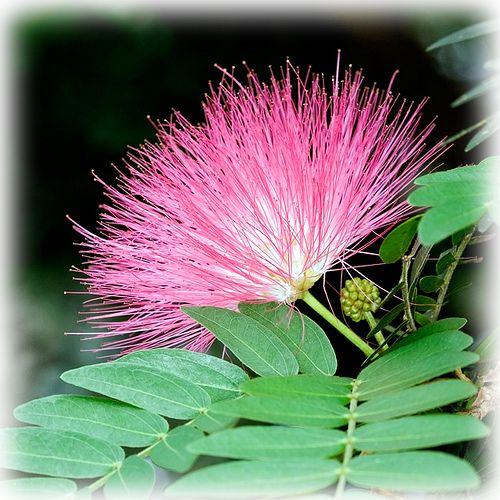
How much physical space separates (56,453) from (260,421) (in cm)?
28

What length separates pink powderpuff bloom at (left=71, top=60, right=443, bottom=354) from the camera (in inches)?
46.4

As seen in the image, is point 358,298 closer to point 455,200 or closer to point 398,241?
point 398,241

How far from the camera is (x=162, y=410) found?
102cm

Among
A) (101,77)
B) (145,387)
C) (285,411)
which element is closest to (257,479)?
(285,411)

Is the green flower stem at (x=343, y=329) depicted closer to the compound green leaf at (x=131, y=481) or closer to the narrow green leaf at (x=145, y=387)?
the narrow green leaf at (x=145, y=387)

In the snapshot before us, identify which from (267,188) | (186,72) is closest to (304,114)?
(267,188)

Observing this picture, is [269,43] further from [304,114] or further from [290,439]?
[290,439]

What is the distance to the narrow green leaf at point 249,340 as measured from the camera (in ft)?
3.53

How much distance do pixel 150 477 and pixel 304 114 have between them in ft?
2.13

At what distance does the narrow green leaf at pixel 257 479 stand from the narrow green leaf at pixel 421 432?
0.06 metres

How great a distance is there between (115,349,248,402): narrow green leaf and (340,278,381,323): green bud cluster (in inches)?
10.0

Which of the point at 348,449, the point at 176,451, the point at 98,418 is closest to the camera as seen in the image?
the point at 348,449

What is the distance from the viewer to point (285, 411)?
2.79ft

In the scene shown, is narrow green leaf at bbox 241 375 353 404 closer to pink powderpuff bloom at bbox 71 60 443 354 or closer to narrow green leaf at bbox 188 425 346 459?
narrow green leaf at bbox 188 425 346 459
